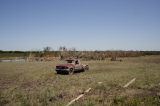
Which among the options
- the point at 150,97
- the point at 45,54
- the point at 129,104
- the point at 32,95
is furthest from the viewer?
the point at 45,54

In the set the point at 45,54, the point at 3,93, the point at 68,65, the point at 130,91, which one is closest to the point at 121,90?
the point at 130,91

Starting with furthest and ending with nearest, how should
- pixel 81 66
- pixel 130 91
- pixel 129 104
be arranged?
pixel 81 66, pixel 130 91, pixel 129 104

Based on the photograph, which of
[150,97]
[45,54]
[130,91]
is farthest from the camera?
[45,54]

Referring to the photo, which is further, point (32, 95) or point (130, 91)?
point (130, 91)

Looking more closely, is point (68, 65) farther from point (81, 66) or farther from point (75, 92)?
point (75, 92)

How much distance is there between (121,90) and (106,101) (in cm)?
303

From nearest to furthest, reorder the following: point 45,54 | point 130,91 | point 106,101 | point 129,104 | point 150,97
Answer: point 129,104
point 106,101
point 150,97
point 130,91
point 45,54

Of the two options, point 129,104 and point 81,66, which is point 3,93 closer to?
point 129,104

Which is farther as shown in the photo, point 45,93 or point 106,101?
point 45,93

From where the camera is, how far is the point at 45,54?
69312mm

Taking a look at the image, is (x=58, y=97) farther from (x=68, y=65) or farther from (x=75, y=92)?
(x=68, y=65)

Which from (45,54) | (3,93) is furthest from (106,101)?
(45,54)

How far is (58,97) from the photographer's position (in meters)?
11.8

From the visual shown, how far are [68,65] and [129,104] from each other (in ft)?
45.3
